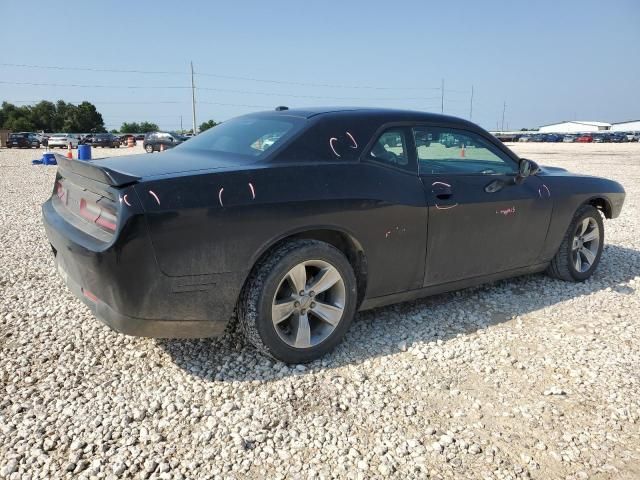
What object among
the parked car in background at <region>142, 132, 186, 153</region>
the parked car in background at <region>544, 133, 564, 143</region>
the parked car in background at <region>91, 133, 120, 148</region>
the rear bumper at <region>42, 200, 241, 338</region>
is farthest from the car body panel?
the parked car in background at <region>544, 133, 564, 143</region>

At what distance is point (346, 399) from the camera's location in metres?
2.62

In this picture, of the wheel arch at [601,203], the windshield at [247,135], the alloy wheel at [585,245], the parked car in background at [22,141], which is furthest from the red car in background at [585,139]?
the windshield at [247,135]

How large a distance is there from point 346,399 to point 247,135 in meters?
1.80

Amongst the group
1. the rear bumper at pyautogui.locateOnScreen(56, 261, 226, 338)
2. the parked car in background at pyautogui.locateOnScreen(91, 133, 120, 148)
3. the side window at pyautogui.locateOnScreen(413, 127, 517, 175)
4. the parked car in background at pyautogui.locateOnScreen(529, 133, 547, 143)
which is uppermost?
the side window at pyautogui.locateOnScreen(413, 127, 517, 175)

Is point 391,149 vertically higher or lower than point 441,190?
higher

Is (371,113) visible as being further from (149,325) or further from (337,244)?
(149,325)

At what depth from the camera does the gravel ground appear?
2.14 m

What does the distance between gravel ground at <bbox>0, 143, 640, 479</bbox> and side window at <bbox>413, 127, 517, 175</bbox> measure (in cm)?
110

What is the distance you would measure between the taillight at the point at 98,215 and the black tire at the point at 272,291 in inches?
30.2

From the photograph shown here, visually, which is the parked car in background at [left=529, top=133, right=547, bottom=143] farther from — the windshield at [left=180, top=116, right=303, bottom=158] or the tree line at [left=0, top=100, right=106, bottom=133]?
the windshield at [left=180, top=116, right=303, bottom=158]

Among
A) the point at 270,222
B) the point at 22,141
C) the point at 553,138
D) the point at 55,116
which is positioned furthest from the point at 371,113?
the point at 55,116

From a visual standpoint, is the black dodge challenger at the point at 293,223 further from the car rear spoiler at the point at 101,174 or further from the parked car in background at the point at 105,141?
the parked car in background at the point at 105,141

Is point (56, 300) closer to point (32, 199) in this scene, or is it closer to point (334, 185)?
point (334, 185)

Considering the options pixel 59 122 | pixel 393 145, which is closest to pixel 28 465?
pixel 393 145
